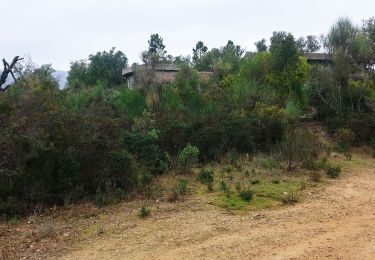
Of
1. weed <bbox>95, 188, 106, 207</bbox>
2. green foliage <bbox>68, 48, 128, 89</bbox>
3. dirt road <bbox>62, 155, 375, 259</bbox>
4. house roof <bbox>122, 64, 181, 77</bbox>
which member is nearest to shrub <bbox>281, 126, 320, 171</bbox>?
dirt road <bbox>62, 155, 375, 259</bbox>

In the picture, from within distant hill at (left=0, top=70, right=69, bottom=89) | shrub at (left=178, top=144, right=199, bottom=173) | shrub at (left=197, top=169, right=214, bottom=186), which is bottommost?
shrub at (left=197, top=169, right=214, bottom=186)

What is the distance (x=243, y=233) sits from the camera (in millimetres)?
5660

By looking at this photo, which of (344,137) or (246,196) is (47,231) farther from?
(344,137)

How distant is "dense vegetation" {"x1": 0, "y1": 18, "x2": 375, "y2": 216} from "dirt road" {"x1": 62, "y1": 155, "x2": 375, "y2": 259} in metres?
1.01

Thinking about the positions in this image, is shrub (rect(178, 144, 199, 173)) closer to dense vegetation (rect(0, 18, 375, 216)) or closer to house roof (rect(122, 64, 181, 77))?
dense vegetation (rect(0, 18, 375, 216))

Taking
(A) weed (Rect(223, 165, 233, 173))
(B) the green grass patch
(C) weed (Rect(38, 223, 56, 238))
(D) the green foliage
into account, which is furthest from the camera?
(D) the green foliage

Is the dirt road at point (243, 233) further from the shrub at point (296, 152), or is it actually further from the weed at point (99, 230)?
the shrub at point (296, 152)

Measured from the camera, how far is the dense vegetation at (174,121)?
7055mm

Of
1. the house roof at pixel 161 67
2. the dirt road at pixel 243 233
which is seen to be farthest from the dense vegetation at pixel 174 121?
the dirt road at pixel 243 233

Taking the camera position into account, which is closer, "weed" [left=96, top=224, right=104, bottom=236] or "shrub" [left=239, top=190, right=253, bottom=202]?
"weed" [left=96, top=224, right=104, bottom=236]

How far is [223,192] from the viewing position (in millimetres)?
7684

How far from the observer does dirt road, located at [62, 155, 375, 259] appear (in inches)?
196

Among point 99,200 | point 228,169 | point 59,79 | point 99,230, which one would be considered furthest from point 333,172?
point 59,79

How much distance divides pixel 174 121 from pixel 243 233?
5853mm
